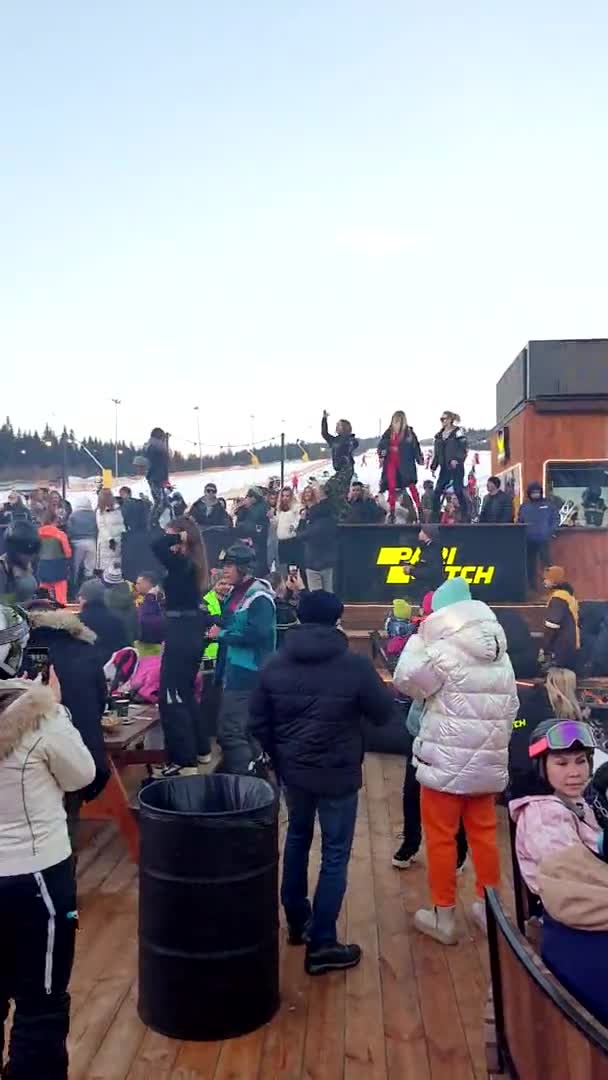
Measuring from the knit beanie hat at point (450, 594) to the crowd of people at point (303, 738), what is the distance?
0.04 ft

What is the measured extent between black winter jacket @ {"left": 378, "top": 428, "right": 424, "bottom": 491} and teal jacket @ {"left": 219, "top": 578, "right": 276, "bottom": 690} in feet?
21.4

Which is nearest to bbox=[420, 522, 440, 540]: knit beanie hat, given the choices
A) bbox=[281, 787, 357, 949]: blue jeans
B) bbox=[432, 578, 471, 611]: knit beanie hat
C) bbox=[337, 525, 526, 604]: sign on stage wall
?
bbox=[337, 525, 526, 604]: sign on stage wall

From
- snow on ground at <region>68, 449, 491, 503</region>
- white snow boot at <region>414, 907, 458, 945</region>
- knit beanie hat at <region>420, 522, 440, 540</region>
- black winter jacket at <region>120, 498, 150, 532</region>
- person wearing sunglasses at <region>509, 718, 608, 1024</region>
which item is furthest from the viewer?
snow on ground at <region>68, 449, 491, 503</region>

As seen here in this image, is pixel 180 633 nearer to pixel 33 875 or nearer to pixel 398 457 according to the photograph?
pixel 33 875

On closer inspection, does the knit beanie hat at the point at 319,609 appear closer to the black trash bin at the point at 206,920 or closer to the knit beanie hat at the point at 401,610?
the black trash bin at the point at 206,920

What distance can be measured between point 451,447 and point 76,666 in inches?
368

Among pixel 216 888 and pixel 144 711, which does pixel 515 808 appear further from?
pixel 144 711

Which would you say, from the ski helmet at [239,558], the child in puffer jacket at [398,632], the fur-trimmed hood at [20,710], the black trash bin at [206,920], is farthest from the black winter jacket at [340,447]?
the fur-trimmed hood at [20,710]

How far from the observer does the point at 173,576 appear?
7641 mm

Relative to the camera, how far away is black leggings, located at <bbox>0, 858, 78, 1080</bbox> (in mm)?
3127

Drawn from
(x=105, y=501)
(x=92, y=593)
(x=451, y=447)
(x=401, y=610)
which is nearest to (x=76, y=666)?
(x=92, y=593)

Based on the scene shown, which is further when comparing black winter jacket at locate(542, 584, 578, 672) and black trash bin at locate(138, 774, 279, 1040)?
black winter jacket at locate(542, 584, 578, 672)

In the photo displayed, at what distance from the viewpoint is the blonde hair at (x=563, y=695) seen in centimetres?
619

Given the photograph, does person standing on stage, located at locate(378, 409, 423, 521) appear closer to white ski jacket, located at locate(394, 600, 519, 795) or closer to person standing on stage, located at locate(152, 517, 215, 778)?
person standing on stage, located at locate(152, 517, 215, 778)
